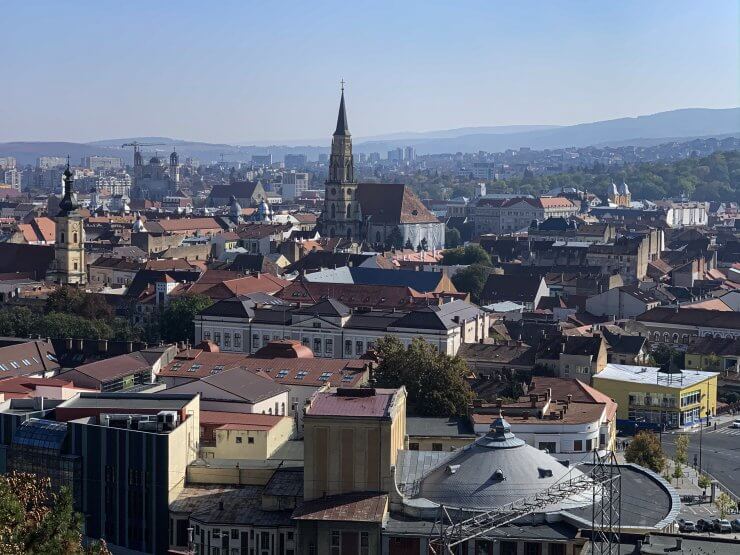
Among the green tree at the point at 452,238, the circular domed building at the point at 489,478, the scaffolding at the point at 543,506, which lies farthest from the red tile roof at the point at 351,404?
the green tree at the point at 452,238

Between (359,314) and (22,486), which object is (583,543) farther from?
(359,314)

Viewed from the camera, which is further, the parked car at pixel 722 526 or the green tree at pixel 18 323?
the green tree at pixel 18 323

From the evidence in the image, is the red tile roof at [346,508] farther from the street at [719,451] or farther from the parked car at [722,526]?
the street at [719,451]

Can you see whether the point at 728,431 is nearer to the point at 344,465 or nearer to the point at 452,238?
the point at 344,465

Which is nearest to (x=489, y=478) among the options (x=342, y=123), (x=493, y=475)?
(x=493, y=475)

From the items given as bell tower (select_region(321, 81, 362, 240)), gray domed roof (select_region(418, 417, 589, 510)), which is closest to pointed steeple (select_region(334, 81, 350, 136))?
bell tower (select_region(321, 81, 362, 240))

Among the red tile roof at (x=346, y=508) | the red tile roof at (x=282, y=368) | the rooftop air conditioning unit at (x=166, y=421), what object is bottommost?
the red tile roof at (x=282, y=368)
